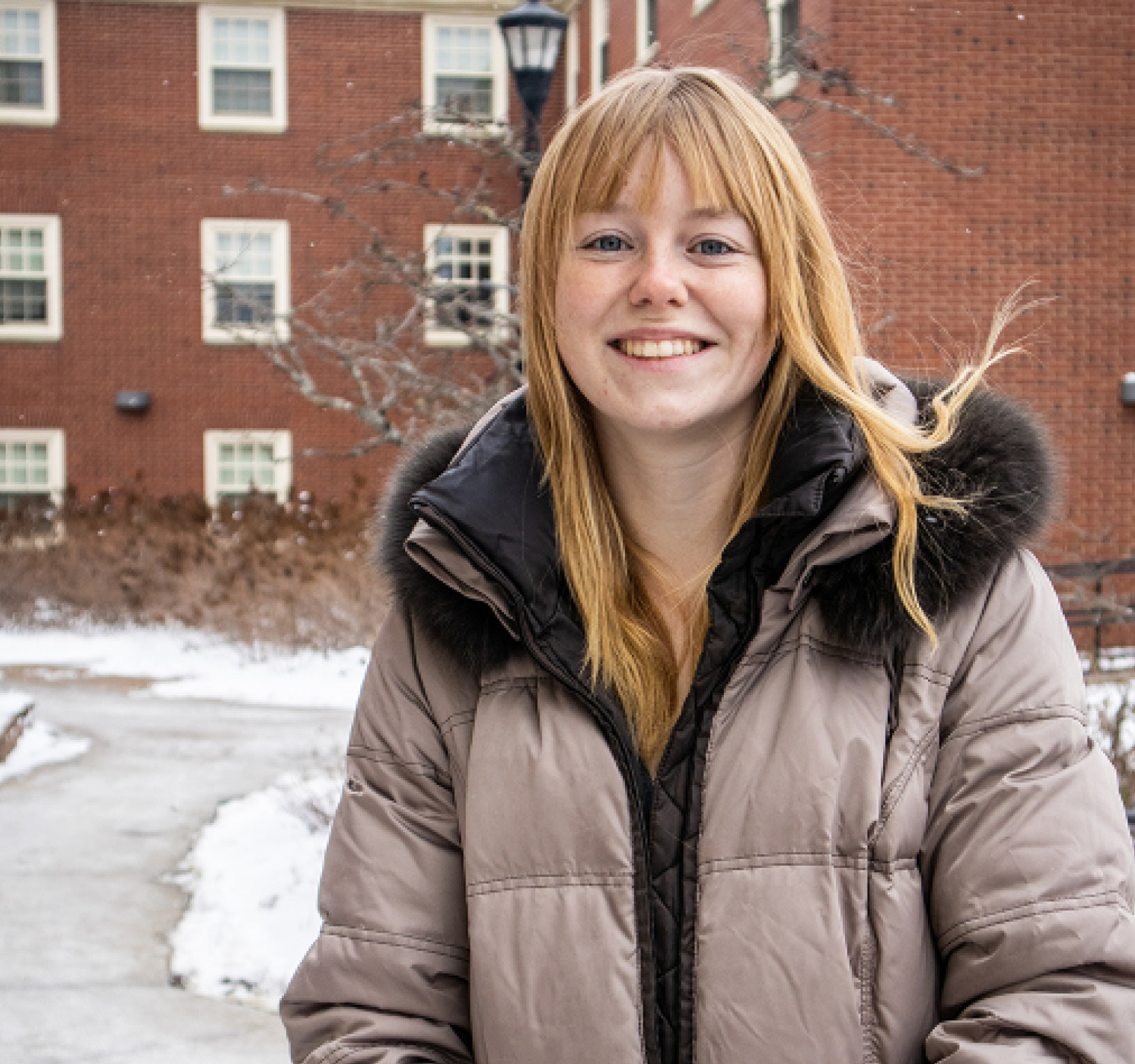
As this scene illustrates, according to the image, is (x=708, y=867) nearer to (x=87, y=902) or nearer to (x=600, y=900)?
(x=600, y=900)

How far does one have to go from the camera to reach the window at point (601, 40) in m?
20.4

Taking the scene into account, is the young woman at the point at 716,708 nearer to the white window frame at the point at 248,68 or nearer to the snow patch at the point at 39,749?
the snow patch at the point at 39,749

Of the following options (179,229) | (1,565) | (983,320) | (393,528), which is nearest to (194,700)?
(1,565)

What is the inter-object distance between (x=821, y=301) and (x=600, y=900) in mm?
899

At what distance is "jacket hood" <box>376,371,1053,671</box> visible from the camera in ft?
6.61

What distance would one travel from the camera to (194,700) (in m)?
11.0

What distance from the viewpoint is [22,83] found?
23125 mm

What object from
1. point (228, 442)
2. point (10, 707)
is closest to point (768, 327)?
point (10, 707)

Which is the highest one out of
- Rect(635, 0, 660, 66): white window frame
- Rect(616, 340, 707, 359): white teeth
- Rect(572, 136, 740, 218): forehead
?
Rect(635, 0, 660, 66): white window frame

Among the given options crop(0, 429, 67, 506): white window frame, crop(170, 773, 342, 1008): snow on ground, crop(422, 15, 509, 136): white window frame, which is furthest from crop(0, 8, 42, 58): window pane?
crop(170, 773, 342, 1008): snow on ground

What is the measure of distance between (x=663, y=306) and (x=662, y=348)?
0.19ft

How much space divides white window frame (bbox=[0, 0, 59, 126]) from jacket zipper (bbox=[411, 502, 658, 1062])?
23.0m

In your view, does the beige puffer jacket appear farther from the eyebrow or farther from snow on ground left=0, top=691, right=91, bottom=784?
snow on ground left=0, top=691, right=91, bottom=784

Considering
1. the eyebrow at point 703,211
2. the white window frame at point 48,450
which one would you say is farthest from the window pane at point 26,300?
the eyebrow at point 703,211
